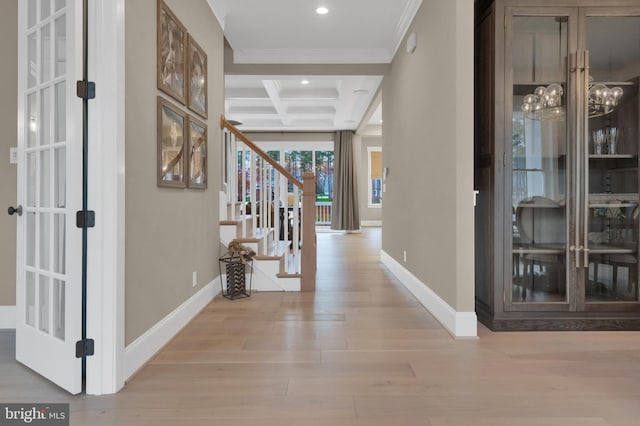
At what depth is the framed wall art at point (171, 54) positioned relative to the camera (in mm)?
2567

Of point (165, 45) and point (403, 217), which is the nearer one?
point (165, 45)

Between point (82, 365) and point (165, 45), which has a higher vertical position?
point (165, 45)

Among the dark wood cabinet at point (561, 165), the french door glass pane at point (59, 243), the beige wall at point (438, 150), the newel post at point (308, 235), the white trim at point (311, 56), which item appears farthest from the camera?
the white trim at point (311, 56)

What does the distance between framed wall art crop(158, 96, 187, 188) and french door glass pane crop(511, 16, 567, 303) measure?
250 centimetres

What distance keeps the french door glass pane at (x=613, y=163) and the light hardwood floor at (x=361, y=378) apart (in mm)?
450

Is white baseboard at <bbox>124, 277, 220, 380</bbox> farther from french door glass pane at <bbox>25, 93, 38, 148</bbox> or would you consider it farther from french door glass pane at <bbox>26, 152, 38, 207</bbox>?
french door glass pane at <bbox>25, 93, 38, 148</bbox>

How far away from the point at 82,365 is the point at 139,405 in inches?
Answer: 16.5

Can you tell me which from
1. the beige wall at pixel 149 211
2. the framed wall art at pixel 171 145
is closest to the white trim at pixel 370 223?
the beige wall at pixel 149 211

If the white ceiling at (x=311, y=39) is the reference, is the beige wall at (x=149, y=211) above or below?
below

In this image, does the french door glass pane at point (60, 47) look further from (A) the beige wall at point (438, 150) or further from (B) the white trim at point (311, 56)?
(B) the white trim at point (311, 56)

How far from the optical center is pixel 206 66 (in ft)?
11.8

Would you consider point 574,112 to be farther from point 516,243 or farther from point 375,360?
point 375,360

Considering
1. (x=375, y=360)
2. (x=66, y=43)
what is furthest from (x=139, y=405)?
(x=66, y=43)

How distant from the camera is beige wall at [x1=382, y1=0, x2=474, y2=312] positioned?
273cm
